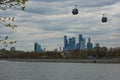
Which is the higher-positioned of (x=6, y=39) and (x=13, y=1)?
(x=13, y=1)

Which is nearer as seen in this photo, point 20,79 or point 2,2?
point 2,2

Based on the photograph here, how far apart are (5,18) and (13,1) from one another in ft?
2.35

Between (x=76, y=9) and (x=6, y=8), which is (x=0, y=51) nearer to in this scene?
(x=6, y=8)

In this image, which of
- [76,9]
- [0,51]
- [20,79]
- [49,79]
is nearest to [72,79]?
[49,79]

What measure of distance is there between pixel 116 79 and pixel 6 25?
68206 millimetres

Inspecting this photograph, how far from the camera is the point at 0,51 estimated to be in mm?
11047

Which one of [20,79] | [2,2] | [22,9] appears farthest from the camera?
[20,79]

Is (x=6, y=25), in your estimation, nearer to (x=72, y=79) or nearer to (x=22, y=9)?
(x=22, y=9)

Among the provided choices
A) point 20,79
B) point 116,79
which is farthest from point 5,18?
point 116,79

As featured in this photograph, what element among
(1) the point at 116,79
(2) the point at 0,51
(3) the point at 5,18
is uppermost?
(3) the point at 5,18

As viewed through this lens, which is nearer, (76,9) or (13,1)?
(13,1)

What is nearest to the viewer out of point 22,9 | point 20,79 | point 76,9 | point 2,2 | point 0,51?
point 2,2

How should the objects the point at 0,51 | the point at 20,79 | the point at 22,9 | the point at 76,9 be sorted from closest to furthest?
the point at 22,9 → the point at 0,51 → the point at 76,9 → the point at 20,79

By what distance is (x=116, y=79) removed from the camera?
251ft
